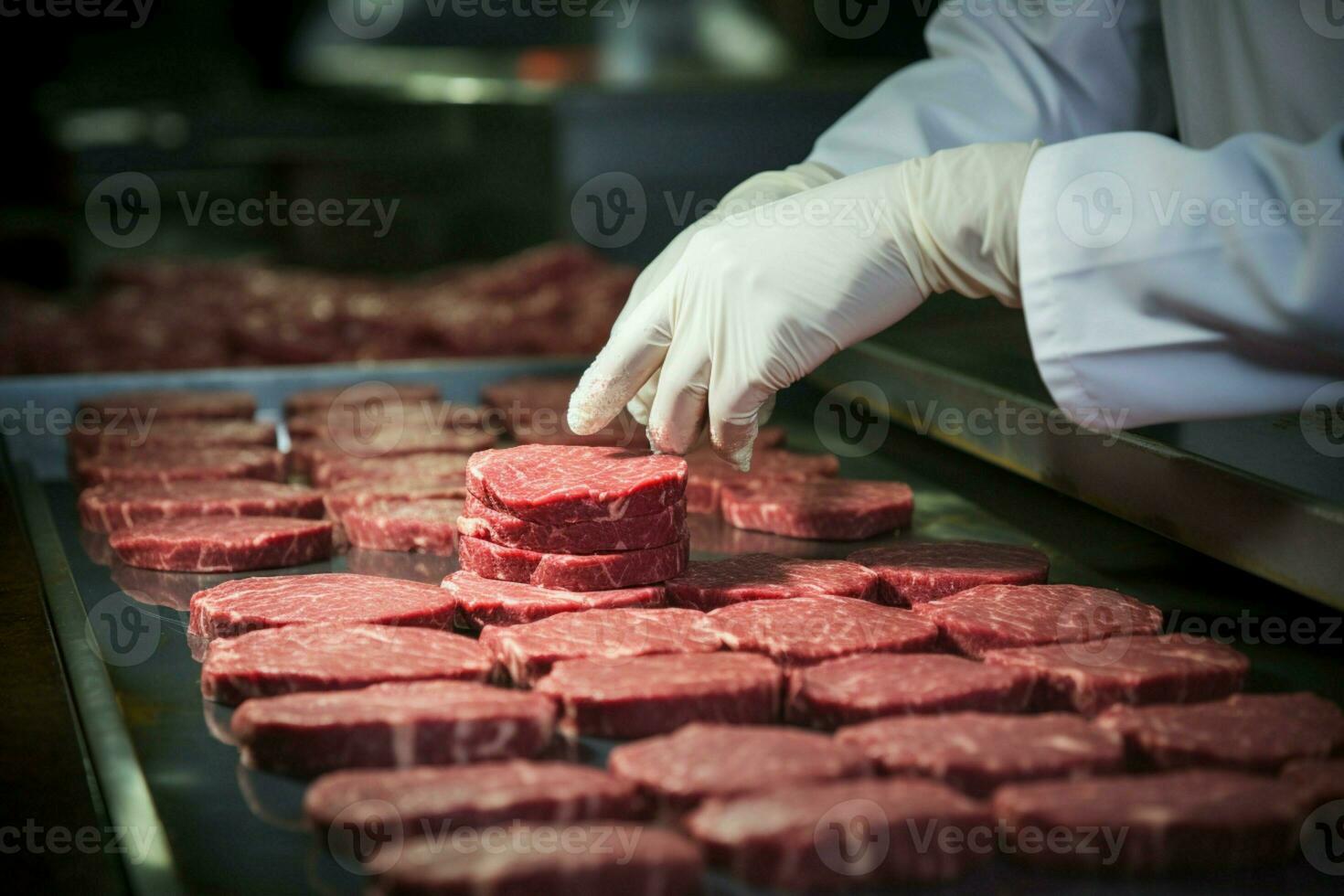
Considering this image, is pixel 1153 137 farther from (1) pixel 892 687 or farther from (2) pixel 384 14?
(2) pixel 384 14

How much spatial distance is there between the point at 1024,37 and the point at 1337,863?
2.26 metres

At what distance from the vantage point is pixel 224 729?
187 centimetres

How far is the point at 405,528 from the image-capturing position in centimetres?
275

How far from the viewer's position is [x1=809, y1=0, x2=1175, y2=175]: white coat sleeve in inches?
125

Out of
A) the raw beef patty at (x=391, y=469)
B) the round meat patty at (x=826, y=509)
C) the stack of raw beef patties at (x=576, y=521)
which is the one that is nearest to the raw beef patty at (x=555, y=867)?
the stack of raw beef patties at (x=576, y=521)

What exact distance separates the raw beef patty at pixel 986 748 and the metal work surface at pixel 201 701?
14 centimetres

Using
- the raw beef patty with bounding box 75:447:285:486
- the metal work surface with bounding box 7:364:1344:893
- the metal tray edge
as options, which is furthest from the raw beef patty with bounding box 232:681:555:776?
the raw beef patty with bounding box 75:447:285:486

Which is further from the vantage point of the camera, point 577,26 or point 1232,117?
point 577,26

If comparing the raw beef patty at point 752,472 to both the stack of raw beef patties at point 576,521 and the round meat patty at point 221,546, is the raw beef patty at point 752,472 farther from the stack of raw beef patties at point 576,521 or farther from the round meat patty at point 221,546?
the round meat patty at point 221,546

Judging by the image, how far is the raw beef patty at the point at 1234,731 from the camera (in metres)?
1.71

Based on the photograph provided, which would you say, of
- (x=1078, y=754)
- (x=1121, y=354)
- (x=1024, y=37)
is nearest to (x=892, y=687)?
(x=1078, y=754)

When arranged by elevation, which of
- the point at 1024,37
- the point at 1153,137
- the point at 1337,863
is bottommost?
the point at 1337,863

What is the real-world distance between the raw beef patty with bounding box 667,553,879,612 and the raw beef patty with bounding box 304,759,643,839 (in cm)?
71

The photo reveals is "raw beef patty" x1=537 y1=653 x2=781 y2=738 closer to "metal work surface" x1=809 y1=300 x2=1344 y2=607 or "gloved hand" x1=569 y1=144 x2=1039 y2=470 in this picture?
"gloved hand" x1=569 y1=144 x2=1039 y2=470
